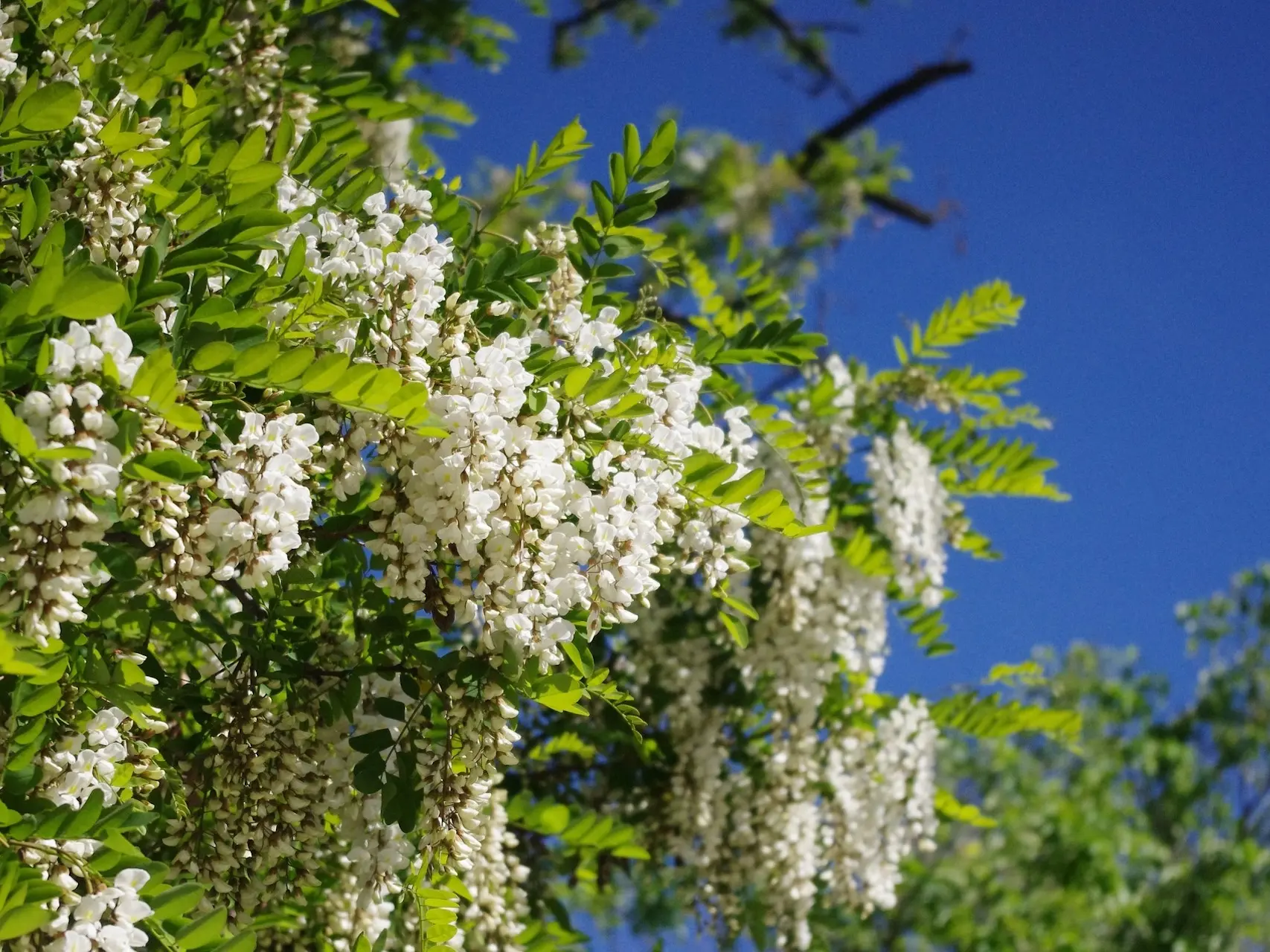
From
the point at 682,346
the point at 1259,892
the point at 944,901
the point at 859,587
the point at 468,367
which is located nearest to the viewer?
the point at 468,367

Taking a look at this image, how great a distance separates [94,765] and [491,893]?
3.61ft

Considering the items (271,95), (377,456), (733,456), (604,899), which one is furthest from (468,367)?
(604,899)

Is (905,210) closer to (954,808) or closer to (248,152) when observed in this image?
(954,808)

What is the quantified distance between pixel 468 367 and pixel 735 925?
223 centimetres

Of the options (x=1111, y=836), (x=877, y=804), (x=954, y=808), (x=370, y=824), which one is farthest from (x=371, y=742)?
(x=1111, y=836)

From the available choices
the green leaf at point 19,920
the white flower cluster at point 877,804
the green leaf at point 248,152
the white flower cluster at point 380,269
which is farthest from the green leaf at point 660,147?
the white flower cluster at point 877,804

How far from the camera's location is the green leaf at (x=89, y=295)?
1.38 metres

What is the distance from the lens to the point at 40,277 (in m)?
1.39

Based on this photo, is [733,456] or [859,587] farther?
[859,587]

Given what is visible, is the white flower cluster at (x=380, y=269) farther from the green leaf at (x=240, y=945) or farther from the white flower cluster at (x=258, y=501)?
the green leaf at (x=240, y=945)

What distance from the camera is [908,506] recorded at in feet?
11.2

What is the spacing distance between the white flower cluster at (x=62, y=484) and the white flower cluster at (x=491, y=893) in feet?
4.12

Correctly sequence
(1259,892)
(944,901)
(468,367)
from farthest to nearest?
1. (1259,892)
2. (944,901)
3. (468,367)

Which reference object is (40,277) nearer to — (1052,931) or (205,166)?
(205,166)
